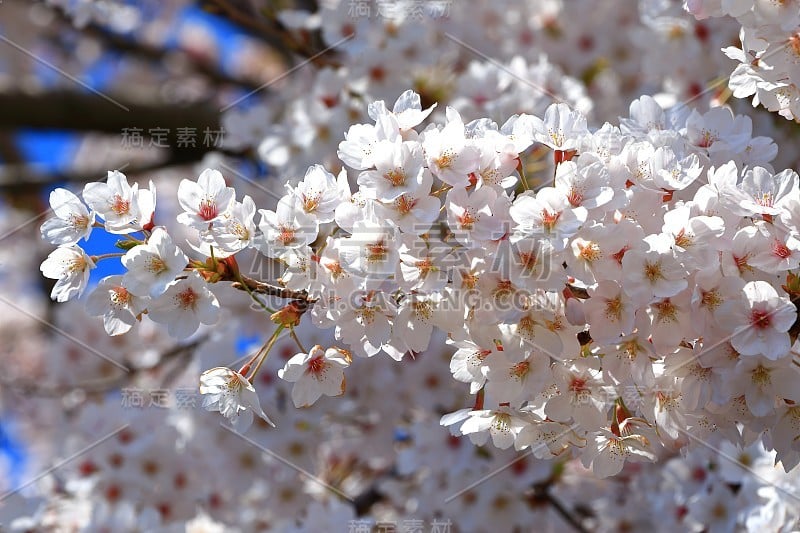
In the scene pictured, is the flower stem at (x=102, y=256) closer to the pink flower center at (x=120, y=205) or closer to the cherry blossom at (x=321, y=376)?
the pink flower center at (x=120, y=205)

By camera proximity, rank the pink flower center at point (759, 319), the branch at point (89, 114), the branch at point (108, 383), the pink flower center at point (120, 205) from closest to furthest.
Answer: the pink flower center at point (759, 319), the pink flower center at point (120, 205), the branch at point (108, 383), the branch at point (89, 114)

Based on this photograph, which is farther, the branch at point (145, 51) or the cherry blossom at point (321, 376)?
the branch at point (145, 51)

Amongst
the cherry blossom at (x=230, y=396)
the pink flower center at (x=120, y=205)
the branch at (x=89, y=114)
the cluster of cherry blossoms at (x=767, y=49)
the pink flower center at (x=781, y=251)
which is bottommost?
the branch at (x=89, y=114)

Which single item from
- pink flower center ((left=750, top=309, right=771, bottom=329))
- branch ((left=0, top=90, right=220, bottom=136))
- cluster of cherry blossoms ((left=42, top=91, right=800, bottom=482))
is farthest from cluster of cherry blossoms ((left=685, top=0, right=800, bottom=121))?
branch ((left=0, top=90, right=220, bottom=136))

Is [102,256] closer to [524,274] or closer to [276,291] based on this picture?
[276,291]

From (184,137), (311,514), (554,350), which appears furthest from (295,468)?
(554,350)

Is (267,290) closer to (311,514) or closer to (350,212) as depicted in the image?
(350,212)

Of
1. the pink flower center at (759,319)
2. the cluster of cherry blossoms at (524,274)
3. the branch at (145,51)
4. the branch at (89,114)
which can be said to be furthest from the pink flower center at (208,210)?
the branch at (145,51)
